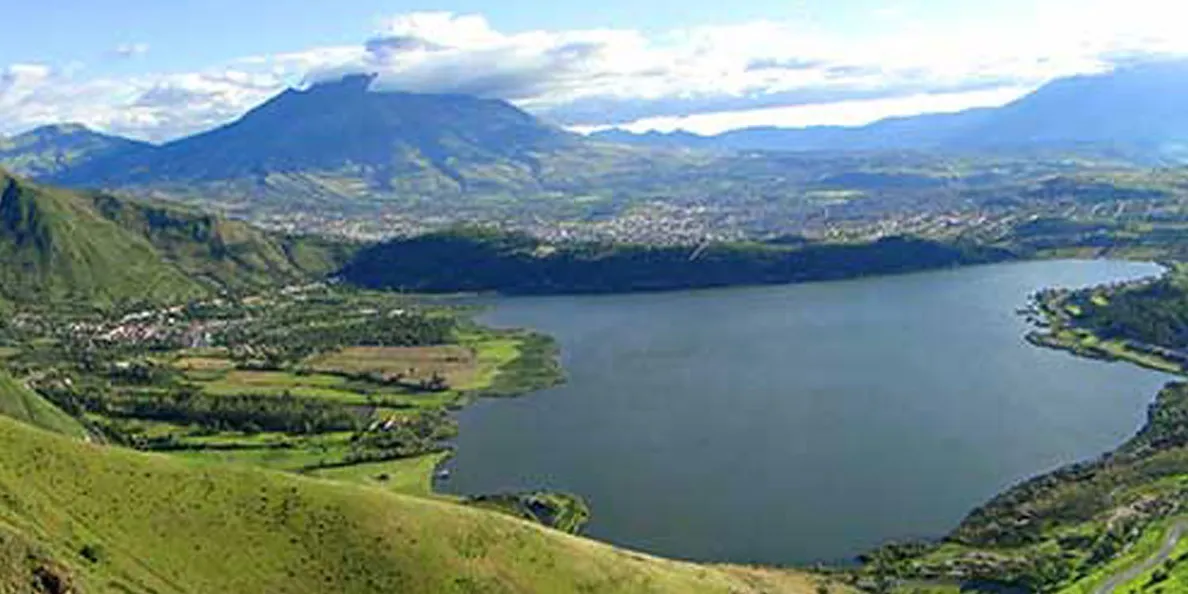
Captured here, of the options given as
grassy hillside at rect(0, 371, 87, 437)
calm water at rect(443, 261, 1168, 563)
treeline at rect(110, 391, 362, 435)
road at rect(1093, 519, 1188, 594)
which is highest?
grassy hillside at rect(0, 371, 87, 437)

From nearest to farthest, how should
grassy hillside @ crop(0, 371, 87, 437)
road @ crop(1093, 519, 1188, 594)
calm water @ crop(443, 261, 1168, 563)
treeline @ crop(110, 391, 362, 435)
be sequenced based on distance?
road @ crop(1093, 519, 1188, 594) < calm water @ crop(443, 261, 1168, 563) < grassy hillside @ crop(0, 371, 87, 437) < treeline @ crop(110, 391, 362, 435)

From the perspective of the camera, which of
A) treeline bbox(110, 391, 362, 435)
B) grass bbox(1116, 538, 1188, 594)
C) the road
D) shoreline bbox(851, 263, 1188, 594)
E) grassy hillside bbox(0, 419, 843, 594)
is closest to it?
grassy hillside bbox(0, 419, 843, 594)

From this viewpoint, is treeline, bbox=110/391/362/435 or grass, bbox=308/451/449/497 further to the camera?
treeline, bbox=110/391/362/435

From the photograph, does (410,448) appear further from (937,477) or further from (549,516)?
(937,477)

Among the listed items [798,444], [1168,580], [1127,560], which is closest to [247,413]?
[798,444]

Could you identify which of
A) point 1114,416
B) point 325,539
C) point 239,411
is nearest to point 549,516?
point 325,539

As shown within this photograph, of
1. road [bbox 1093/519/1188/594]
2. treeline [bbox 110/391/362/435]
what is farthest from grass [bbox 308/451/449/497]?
road [bbox 1093/519/1188/594]

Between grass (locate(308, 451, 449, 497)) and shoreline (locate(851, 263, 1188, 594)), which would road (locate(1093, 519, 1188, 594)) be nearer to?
shoreline (locate(851, 263, 1188, 594))
